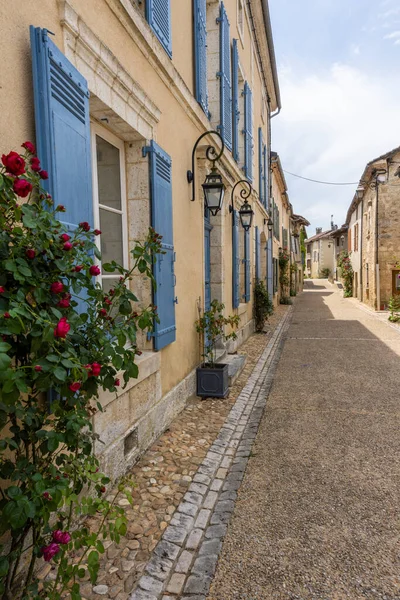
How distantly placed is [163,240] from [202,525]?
2.31 metres

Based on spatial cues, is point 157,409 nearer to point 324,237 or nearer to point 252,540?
point 252,540

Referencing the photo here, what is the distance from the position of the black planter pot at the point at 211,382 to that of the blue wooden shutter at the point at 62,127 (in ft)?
9.24

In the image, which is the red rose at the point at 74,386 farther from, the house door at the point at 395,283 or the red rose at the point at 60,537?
the house door at the point at 395,283

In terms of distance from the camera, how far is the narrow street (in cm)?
195

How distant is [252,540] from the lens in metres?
2.25

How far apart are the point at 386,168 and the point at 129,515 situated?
14796mm

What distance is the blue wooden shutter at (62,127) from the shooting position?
194 centimetres

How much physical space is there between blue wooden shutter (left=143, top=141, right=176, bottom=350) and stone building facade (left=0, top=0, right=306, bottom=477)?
2 centimetres

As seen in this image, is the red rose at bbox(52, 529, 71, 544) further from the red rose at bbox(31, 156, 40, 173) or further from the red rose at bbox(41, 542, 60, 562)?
the red rose at bbox(31, 156, 40, 173)

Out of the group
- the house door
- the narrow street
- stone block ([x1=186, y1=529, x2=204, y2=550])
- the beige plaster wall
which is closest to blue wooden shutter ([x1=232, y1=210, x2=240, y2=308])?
the beige plaster wall

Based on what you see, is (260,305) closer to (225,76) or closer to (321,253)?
(225,76)

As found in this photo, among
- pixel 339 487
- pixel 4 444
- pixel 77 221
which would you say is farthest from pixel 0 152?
pixel 339 487

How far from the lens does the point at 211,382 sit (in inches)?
189

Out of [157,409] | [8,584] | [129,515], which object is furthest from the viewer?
[157,409]
